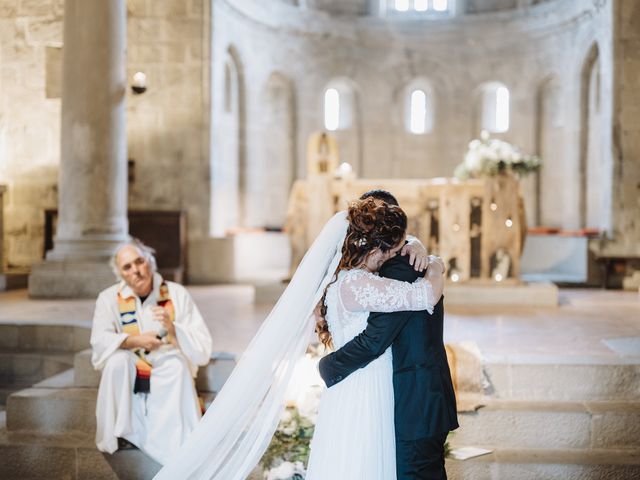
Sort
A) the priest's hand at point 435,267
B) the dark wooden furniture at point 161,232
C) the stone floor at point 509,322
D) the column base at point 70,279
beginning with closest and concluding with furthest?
the priest's hand at point 435,267
the stone floor at point 509,322
the column base at point 70,279
the dark wooden furniture at point 161,232

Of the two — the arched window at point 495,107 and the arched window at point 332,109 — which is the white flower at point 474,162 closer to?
the arched window at point 495,107

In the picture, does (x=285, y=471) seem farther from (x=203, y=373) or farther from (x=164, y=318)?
(x=203, y=373)

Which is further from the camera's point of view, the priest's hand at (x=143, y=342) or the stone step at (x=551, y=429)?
the stone step at (x=551, y=429)

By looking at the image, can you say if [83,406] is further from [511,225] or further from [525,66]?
[525,66]

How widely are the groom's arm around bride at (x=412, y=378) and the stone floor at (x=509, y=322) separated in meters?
2.49

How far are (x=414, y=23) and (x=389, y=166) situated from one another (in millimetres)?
2951

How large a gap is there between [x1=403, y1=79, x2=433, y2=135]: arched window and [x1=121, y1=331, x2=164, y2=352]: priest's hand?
39.7 ft

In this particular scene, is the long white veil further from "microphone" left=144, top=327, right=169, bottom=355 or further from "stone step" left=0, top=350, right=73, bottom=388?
"stone step" left=0, top=350, right=73, bottom=388

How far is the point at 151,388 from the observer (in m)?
4.97

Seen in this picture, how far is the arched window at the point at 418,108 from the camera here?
16422 millimetres

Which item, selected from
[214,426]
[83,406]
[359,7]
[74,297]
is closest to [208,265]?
[74,297]

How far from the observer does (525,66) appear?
1570 centimetres

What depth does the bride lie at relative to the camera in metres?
3.24

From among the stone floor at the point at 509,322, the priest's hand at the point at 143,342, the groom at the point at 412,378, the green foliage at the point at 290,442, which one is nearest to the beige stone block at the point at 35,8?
the stone floor at the point at 509,322
